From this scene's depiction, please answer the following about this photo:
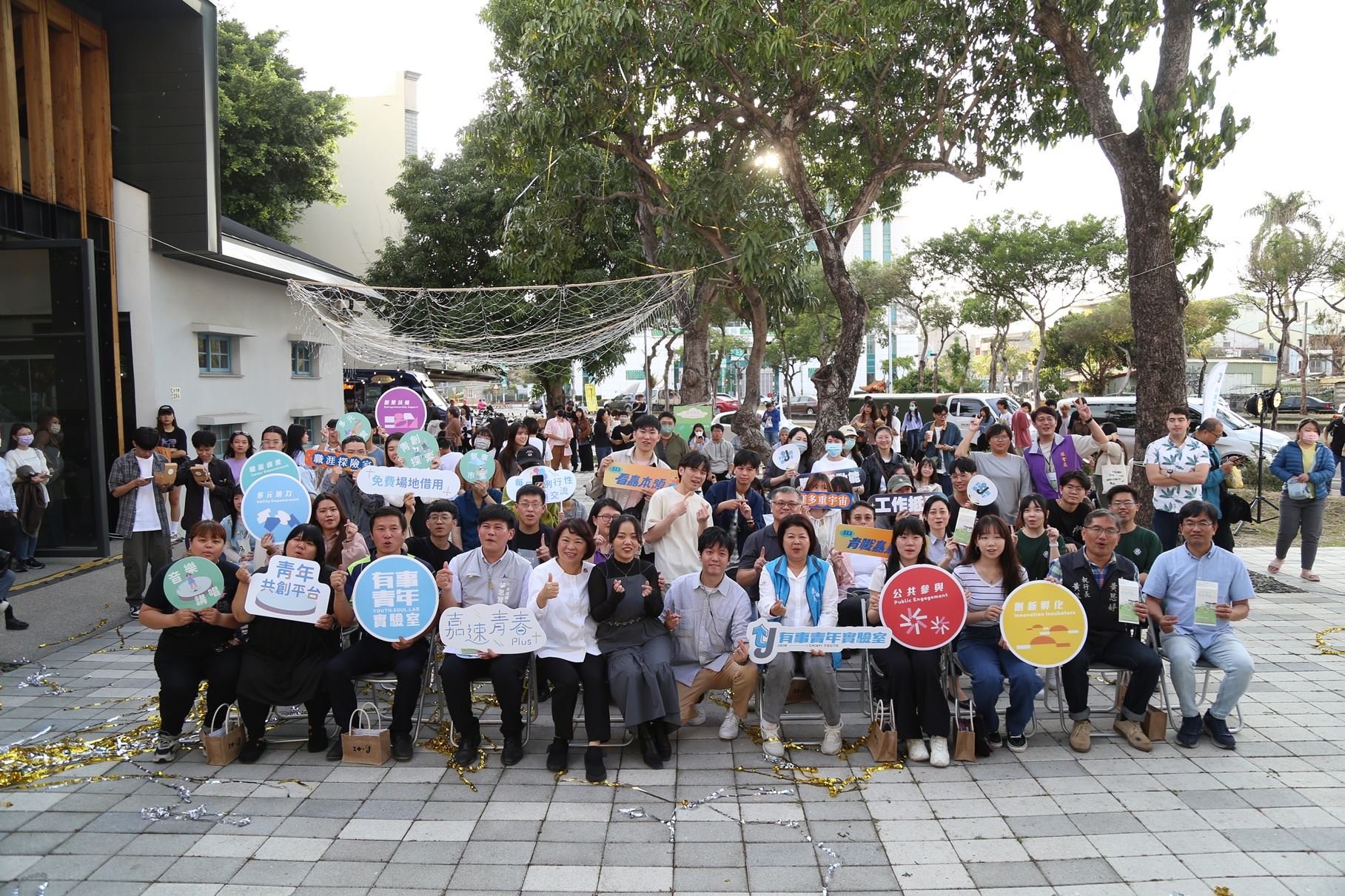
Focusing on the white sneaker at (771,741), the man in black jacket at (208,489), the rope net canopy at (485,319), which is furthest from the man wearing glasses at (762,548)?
the rope net canopy at (485,319)

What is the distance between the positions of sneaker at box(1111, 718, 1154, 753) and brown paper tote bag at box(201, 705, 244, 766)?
15.3 feet

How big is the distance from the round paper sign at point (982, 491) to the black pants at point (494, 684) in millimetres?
3028

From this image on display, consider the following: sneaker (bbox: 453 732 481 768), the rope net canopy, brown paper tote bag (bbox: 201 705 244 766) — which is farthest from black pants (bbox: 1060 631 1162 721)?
the rope net canopy

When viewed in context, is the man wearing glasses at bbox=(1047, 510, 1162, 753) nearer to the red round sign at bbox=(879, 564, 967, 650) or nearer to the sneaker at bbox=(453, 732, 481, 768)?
the red round sign at bbox=(879, 564, 967, 650)

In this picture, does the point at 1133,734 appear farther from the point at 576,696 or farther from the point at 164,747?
the point at 164,747

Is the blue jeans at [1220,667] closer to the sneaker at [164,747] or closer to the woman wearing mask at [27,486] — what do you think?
the sneaker at [164,747]

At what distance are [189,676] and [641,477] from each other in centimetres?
289

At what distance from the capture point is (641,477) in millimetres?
6035

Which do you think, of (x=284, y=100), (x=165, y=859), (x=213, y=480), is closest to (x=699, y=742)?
(x=165, y=859)

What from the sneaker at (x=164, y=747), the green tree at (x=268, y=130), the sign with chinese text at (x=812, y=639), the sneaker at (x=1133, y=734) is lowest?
the sneaker at (x=1133, y=734)

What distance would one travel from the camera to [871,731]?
4.64 metres

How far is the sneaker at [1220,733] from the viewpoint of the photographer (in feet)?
15.1

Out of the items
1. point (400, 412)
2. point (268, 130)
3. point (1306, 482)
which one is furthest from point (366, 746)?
point (268, 130)

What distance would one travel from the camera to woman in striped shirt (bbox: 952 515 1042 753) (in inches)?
178
